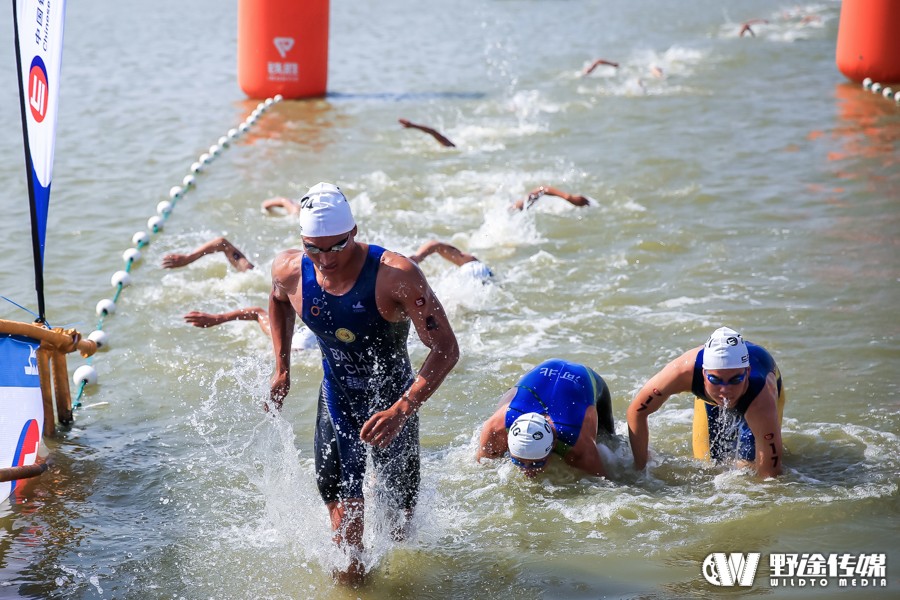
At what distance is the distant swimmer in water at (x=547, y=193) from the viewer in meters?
10.6

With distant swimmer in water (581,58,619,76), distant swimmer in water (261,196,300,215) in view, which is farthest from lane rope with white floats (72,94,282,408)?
distant swimmer in water (581,58,619,76)

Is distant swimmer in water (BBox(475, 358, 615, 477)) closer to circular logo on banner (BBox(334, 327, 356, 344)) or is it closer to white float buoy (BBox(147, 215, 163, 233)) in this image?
circular logo on banner (BBox(334, 327, 356, 344))

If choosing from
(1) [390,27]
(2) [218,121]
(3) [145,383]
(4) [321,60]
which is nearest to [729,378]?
(3) [145,383]

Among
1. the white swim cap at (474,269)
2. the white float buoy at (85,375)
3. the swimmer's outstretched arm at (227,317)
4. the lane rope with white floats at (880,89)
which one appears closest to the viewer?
the swimmer's outstretched arm at (227,317)

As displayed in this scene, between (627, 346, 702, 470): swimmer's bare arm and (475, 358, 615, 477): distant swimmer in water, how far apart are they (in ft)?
0.85

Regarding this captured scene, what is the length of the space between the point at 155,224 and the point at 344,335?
761 centimetres

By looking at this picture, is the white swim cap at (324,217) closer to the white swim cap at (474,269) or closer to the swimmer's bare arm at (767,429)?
the swimmer's bare arm at (767,429)

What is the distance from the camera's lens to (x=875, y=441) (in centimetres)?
674

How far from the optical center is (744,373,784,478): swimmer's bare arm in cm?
603

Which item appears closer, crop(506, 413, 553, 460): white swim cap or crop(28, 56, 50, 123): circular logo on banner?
crop(506, 413, 553, 460): white swim cap

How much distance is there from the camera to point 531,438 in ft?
20.1

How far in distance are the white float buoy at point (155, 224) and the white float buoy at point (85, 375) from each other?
4.00 metres

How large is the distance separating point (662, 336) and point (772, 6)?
2436cm

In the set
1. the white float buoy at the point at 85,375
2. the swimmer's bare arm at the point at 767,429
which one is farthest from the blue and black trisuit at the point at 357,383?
the white float buoy at the point at 85,375
